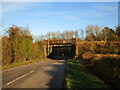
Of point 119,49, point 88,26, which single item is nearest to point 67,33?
point 88,26

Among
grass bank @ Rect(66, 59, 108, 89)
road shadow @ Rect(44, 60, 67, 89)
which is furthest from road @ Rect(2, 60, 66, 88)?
grass bank @ Rect(66, 59, 108, 89)

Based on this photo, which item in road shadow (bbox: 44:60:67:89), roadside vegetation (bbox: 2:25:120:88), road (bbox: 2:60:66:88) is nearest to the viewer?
road (bbox: 2:60:66:88)

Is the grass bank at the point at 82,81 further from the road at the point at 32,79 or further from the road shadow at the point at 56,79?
the road at the point at 32,79

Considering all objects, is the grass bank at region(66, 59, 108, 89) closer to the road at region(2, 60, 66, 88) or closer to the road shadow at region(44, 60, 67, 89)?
the road shadow at region(44, 60, 67, 89)

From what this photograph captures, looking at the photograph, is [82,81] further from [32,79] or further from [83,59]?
[83,59]

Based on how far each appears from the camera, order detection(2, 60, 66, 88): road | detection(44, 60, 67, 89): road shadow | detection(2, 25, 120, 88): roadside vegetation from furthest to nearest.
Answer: detection(2, 25, 120, 88): roadside vegetation < detection(44, 60, 67, 89): road shadow < detection(2, 60, 66, 88): road

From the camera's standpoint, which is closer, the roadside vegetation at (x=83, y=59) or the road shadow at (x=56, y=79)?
the road shadow at (x=56, y=79)

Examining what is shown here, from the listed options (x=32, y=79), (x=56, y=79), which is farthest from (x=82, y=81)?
(x=32, y=79)

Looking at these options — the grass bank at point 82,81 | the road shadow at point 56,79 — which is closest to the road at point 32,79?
the road shadow at point 56,79

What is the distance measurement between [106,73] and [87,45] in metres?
26.5

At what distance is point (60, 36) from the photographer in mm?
92938

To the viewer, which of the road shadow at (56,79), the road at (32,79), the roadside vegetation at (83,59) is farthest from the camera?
the roadside vegetation at (83,59)

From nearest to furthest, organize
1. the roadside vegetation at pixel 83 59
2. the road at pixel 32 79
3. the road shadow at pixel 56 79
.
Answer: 1. the road at pixel 32 79
2. the road shadow at pixel 56 79
3. the roadside vegetation at pixel 83 59

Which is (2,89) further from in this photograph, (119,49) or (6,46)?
(119,49)
